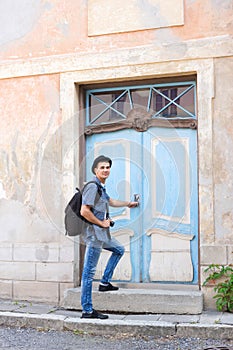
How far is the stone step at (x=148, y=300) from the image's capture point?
6.11 meters

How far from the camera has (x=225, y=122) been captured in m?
6.32

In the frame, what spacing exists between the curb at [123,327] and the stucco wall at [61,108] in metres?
0.84

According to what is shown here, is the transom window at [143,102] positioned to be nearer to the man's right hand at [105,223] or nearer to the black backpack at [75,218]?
the black backpack at [75,218]

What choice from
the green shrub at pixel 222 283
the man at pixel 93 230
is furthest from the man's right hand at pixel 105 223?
the green shrub at pixel 222 283

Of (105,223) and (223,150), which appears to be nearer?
(105,223)

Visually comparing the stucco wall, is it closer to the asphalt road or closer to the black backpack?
the black backpack

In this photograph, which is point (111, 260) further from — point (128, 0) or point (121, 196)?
point (128, 0)

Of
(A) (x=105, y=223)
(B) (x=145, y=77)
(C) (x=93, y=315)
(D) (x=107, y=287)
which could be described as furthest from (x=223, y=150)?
(C) (x=93, y=315)

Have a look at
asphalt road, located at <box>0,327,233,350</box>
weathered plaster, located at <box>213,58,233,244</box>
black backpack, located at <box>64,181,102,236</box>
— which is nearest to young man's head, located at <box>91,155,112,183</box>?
black backpack, located at <box>64,181,102,236</box>

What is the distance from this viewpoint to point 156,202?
6.75m

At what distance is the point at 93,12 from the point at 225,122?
2.37 m

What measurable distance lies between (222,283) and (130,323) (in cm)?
125

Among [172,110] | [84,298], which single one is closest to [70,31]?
[172,110]

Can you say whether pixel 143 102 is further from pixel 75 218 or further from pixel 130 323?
pixel 130 323
